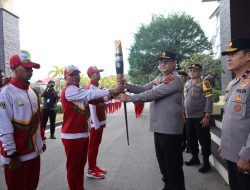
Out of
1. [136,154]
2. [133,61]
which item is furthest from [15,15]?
[133,61]

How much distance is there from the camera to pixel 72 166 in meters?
4.47

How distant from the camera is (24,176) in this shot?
3.40 m

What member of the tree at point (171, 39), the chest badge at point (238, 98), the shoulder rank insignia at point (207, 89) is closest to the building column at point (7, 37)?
the shoulder rank insignia at point (207, 89)

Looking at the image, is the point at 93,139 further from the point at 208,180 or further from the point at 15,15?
the point at 15,15

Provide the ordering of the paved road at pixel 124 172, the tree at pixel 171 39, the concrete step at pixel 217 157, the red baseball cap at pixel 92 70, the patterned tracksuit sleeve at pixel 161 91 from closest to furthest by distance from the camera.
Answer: the patterned tracksuit sleeve at pixel 161 91
the paved road at pixel 124 172
the concrete step at pixel 217 157
the red baseball cap at pixel 92 70
the tree at pixel 171 39

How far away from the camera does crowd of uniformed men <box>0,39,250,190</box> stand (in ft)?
9.78

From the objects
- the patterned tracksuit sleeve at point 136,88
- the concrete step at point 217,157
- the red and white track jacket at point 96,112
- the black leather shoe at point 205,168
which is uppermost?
the patterned tracksuit sleeve at point 136,88

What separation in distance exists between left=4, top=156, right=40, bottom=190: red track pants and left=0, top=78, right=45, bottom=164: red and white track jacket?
3.2 inches

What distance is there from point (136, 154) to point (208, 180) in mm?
2571

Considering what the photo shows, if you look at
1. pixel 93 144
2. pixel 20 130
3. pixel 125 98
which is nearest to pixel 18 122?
pixel 20 130

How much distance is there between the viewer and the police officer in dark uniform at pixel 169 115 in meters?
4.15

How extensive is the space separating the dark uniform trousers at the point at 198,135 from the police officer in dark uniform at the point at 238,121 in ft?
9.66

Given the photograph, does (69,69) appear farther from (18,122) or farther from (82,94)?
(18,122)

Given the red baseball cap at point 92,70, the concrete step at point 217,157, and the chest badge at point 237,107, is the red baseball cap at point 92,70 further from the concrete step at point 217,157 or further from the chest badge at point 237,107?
the chest badge at point 237,107
